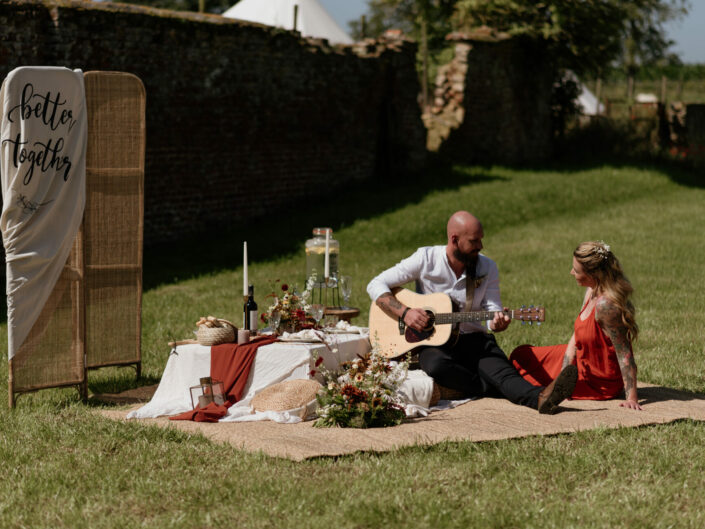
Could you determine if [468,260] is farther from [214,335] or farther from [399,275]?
[214,335]

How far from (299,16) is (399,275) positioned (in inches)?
566

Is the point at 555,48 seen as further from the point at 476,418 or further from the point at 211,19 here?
the point at 476,418

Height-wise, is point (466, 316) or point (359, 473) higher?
point (466, 316)

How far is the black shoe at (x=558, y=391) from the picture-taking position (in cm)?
620

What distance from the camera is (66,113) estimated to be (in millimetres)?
6855

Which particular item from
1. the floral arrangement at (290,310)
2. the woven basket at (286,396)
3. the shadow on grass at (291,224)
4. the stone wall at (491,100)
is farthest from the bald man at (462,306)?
A: the stone wall at (491,100)

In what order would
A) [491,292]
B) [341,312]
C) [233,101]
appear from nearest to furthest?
[491,292] → [341,312] → [233,101]

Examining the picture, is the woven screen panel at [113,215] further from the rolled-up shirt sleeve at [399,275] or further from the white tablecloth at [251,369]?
the rolled-up shirt sleeve at [399,275]

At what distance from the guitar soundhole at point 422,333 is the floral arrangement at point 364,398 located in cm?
69

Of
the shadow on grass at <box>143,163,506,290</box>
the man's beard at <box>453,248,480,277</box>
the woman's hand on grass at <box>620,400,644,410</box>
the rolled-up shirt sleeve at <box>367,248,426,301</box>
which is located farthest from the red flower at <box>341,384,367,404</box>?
the shadow on grass at <box>143,163,506,290</box>

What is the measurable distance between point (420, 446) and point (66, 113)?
340cm

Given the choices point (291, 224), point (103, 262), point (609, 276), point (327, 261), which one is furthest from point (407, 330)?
point (291, 224)

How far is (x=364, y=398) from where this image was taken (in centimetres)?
609

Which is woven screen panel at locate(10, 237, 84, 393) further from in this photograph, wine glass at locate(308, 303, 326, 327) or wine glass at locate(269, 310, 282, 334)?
wine glass at locate(308, 303, 326, 327)
